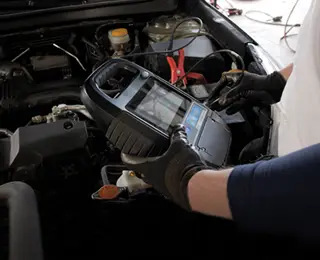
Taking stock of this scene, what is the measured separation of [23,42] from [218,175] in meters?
1.01

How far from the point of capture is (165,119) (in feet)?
2.85

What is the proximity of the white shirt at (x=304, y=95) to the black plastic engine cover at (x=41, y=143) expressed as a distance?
480 mm

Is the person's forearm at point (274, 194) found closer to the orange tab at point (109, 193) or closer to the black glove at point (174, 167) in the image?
the black glove at point (174, 167)

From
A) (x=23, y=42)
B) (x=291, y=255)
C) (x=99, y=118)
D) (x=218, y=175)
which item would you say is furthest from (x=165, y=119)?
(x=23, y=42)

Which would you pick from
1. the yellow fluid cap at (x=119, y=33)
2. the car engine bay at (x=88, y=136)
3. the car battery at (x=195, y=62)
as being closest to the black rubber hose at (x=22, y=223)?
Result: the car engine bay at (x=88, y=136)

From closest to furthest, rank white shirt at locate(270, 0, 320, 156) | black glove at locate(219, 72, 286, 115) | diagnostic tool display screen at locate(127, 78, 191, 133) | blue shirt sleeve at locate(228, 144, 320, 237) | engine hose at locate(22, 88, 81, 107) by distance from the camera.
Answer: blue shirt sleeve at locate(228, 144, 320, 237) < white shirt at locate(270, 0, 320, 156) < diagnostic tool display screen at locate(127, 78, 191, 133) < black glove at locate(219, 72, 286, 115) < engine hose at locate(22, 88, 81, 107)

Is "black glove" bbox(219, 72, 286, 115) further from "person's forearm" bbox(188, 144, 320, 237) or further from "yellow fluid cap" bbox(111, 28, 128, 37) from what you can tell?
"yellow fluid cap" bbox(111, 28, 128, 37)

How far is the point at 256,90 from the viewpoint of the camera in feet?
3.16

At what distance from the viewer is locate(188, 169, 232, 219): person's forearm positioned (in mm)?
602

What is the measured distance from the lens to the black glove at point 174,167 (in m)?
0.69

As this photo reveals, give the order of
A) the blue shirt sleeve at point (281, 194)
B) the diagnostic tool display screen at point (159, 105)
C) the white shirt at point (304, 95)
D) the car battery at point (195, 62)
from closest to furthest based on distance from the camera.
→ the blue shirt sleeve at point (281, 194), the white shirt at point (304, 95), the diagnostic tool display screen at point (159, 105), the car battery at point (195, 62)

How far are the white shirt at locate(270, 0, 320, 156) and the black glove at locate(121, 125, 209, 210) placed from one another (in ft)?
0.64

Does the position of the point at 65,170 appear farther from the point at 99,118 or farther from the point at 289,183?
the point at 289,183

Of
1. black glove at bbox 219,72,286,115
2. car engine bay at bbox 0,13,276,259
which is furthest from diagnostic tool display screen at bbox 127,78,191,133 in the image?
black glove at bbox 219,72,286,115
